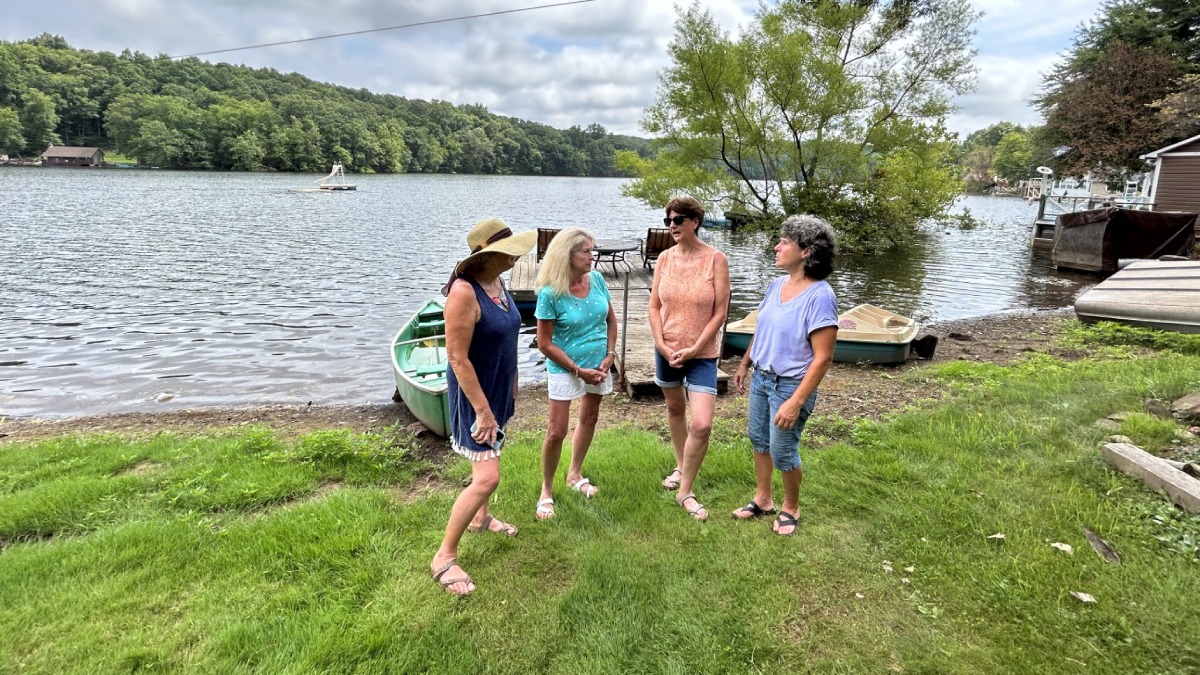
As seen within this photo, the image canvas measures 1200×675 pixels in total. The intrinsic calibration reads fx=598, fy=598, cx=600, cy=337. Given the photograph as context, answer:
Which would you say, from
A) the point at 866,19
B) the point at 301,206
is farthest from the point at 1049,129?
the point at 301,206

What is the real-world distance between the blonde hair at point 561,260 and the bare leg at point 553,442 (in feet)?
2.30

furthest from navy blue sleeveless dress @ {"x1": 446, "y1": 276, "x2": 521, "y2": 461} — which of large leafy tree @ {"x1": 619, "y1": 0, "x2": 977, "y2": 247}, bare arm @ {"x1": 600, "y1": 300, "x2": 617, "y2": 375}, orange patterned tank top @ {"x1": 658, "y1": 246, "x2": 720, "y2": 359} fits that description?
large leafy tree @ {"x1": 619, "y1": 0, "x2": 977, "y2": 247}

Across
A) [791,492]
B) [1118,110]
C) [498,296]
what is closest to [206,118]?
[1118,110]

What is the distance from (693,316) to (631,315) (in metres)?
7.89

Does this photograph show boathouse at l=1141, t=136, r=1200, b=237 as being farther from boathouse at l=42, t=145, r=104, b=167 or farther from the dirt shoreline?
boathouse at l=42, t=145, r=104, b=167

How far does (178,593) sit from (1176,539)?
5.09m

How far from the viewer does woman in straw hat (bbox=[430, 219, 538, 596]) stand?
277 cm

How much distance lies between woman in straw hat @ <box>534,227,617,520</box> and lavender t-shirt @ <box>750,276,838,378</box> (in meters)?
0.90

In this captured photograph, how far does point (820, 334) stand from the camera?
3.06 meters

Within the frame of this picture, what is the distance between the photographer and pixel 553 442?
3.71 m

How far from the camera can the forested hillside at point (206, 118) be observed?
258 ft

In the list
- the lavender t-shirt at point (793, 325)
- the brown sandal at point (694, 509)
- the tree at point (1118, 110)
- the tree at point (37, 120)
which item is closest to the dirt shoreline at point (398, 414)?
the brown sandal at point (694, 509)

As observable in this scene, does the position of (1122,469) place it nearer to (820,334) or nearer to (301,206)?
(820,334)

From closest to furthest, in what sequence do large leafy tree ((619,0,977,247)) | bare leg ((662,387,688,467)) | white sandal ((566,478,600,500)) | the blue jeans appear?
the blue jeans < bare leg ((662,387,688,467)) < white sandal ((566,478,600,500)) < large leafy tree ((619,0,977,247))
